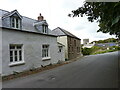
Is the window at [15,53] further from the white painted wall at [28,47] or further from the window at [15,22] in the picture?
the window at [15,22]

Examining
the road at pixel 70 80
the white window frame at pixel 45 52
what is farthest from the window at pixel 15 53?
the white window frame at pixel 45 52

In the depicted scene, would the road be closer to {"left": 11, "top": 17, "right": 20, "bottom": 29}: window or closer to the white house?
the white house

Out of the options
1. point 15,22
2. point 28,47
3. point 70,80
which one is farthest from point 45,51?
point 70,80

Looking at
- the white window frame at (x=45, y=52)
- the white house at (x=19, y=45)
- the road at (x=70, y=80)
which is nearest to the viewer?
the road at (x=70, y=80)

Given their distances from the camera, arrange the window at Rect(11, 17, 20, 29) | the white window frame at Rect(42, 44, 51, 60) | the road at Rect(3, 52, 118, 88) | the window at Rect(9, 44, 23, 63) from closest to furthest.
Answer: the road at Rect(3, 52, 118, 88) → the window at Rect(9, 44, 23, 63) → the window at Rect(11, 17, 20, 29) → the white window frame at Rect(42, 44, 51, 60)

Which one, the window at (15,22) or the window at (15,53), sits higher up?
the window at (15,22)

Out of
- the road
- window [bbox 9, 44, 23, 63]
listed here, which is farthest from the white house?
the road

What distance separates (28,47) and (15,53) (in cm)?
196

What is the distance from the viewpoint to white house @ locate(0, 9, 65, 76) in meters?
13.3

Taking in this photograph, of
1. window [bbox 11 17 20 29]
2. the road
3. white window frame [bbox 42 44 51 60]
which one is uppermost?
window [bbox 11 17 20 29]

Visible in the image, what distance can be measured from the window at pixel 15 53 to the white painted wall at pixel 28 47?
1.66 feet

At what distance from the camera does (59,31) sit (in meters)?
32.6

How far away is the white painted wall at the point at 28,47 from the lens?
1332cm

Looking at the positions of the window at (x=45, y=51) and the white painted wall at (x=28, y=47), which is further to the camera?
the window at (x=45, y=51)
